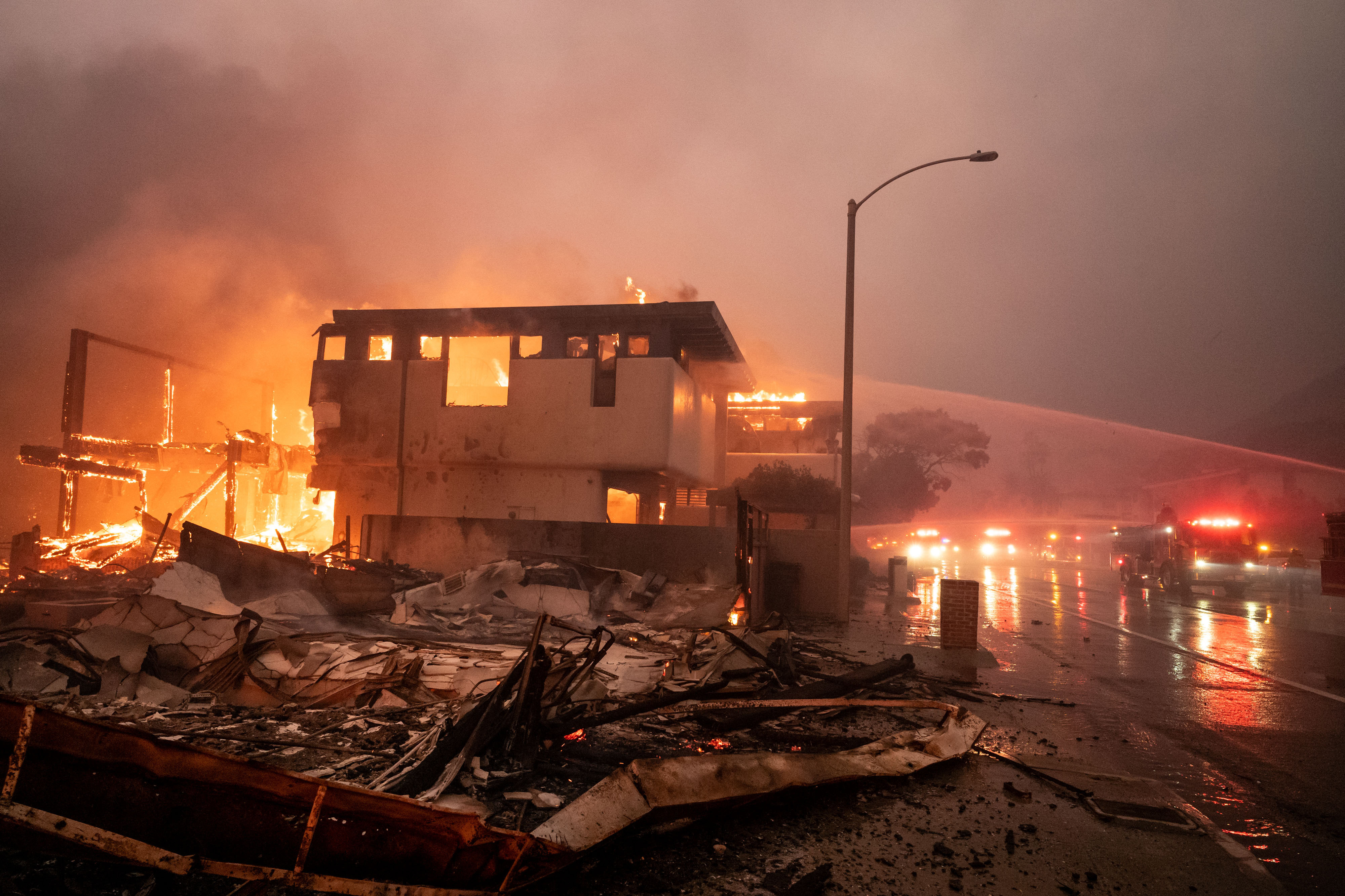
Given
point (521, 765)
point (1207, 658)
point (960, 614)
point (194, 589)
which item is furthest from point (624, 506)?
point (521, 765)

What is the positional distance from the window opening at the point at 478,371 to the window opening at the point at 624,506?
15.9ft

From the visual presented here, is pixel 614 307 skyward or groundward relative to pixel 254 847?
skyward

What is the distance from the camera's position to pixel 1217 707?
7.29 m

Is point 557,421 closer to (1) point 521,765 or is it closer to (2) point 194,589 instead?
(2) point 194,589

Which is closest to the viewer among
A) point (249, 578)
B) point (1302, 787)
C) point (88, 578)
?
point (1302, 787)

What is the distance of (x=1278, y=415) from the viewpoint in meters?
86.8

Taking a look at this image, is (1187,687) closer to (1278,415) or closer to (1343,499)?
(1343,499)

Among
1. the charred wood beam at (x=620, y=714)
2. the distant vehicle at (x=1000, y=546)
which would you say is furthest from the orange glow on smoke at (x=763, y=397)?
the distant vehicle at (x=1000, y=546)

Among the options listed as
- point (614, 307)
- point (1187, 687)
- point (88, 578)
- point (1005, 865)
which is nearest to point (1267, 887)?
point (1005, 865)

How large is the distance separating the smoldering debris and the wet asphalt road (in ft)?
4.97

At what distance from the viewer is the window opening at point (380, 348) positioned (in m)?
22.5

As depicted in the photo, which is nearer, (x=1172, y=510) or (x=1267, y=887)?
(x=1267, y=887)

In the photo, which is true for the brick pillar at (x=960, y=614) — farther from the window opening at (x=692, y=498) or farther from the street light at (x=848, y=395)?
the window opening at (x=692, y=498)

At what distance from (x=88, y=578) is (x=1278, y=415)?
379 feet
